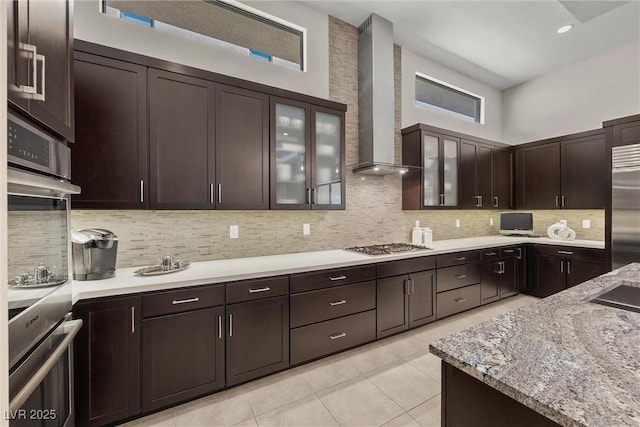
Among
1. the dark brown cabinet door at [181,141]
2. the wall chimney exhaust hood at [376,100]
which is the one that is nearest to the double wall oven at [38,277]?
the dark brown cabinet door at [181,141]

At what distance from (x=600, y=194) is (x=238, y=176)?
4773 millimetres

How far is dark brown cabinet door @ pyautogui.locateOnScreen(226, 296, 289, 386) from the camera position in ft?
6.40

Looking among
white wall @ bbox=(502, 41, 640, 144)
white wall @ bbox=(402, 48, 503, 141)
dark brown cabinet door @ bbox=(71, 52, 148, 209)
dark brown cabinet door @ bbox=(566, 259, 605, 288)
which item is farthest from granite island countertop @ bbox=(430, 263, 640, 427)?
white wall @ bbox=(502, 41, 640, 144)

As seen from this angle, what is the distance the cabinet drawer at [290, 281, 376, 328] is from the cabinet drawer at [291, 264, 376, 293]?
0.04 metres

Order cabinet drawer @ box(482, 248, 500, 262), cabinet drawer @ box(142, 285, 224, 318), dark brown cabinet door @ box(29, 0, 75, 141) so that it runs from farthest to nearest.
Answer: cabinet drawer @ box(482, 248, 500, 262) < cabinet drawer @ box(142, 285, 224, 318) < dark brown cabinet door @ box(29, 0, 75, 141)

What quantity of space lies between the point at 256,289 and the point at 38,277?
1.19 meters

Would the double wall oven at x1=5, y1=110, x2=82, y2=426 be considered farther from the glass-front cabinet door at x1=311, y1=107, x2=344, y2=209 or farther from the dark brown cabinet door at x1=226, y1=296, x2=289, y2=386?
the glass-front cabinet door at x1=311, y1=107, x2=344, y2=209

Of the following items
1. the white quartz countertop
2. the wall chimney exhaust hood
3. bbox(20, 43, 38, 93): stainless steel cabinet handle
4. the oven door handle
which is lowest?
the oven door handle

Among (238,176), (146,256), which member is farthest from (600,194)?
(146,256)

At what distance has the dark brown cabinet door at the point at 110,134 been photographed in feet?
5.75

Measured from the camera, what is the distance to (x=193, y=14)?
8.37 feet

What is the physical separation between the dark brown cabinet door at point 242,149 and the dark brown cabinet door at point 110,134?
530 millimetres

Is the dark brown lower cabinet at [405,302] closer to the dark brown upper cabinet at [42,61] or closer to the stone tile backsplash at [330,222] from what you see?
the stone tile backsplash at [330,222]

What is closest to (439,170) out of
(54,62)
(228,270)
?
(228,270)
